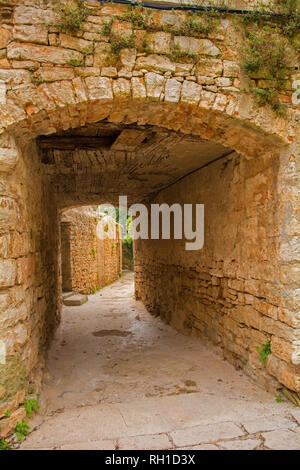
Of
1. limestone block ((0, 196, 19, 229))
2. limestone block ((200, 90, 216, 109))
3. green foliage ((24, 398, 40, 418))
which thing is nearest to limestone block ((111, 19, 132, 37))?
limestone block ((200, 90, 216, 109))

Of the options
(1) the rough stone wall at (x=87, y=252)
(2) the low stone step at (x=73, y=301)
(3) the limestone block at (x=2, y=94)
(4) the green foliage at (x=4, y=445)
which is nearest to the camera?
(4) the green foliage at (x=4, y=445)

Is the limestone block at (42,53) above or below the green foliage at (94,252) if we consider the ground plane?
above

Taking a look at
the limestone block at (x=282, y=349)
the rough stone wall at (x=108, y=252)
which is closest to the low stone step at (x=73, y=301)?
the rough stone wall at (x=108, y=252)

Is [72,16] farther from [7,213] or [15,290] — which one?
[15,290]

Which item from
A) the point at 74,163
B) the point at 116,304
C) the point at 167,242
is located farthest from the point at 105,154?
the point at 116,304

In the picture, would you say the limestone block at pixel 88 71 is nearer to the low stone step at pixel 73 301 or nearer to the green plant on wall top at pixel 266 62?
the green plant on wall top at pixel 266 62

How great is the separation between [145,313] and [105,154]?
4.84 meters

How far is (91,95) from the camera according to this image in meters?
2.40

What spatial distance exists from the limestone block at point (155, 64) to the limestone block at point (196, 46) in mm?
164

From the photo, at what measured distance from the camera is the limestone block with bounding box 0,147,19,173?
7.42 feet

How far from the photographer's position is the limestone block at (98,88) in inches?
94.6

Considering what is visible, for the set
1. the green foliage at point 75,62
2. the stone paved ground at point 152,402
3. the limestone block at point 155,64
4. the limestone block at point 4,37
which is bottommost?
the stone paved ground at point 152,402

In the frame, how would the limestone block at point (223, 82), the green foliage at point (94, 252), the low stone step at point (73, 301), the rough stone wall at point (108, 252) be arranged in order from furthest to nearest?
1. the rough stone wall at point (108, 252)
2. the green foliage at point (94, 252)
3. the low stone step at point (73, 301)
4. the limestone block at point (223, 82)
